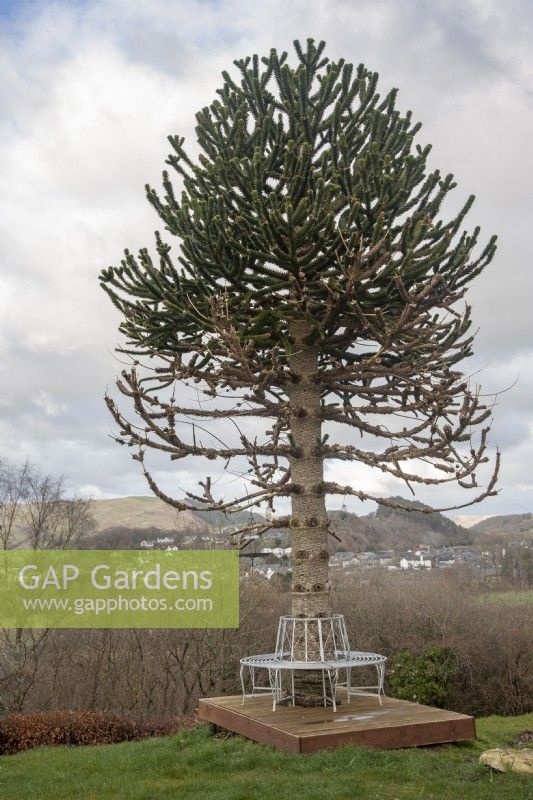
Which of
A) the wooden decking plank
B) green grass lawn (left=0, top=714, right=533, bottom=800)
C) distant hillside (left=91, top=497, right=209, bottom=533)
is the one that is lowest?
green grass lawn (left=0, top=714, right=533, bottom=800)

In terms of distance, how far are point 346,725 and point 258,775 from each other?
49.7 inches

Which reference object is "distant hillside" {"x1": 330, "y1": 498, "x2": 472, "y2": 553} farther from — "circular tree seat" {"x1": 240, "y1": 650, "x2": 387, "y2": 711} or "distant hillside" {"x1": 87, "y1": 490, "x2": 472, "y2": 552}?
"circular tree seat" {"x1": 240, "y1": 650, "x2": 387, "y2": 711}

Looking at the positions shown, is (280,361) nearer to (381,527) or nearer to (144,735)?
(144,735)

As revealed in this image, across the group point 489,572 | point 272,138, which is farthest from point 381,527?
point 272,138

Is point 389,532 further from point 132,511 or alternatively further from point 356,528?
point 132,511

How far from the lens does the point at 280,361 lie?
962 cm

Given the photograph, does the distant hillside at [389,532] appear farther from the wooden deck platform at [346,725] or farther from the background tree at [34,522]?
the wooden deck platform at [346,725]

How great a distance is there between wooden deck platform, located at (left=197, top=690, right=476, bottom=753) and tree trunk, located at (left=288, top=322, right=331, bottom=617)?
1.17 m

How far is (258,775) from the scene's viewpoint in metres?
6.64

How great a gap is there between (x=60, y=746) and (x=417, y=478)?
638cm

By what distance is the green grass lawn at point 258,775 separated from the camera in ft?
19.7

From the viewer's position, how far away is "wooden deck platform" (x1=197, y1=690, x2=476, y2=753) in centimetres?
721

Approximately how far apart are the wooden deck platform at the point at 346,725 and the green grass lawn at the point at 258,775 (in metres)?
0.15

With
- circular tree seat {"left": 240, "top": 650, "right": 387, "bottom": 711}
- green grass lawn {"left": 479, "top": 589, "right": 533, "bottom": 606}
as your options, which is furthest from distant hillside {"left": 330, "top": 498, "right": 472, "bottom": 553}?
circular tree seat {"left": 240, "top": 650, "right": 387, "bottom": 711}
